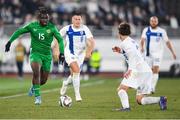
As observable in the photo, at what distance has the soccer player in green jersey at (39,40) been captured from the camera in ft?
61.0

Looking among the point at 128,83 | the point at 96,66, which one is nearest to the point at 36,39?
the point at 128,83

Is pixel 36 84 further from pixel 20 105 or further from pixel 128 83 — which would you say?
pixel 128 83

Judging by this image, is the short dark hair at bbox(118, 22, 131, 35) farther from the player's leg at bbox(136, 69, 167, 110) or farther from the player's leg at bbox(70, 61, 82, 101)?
the player's leg at bbox(70, 61, 82, 101)

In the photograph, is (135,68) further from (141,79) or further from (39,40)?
(39,40)

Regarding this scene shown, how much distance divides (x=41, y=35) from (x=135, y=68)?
3463 millimetres

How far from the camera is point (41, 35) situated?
18844 millimetres

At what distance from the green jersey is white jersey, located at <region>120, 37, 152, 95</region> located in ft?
8.59

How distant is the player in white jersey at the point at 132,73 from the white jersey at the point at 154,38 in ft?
25.1

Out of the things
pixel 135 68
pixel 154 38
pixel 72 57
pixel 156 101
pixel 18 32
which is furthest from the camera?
pixel 154 38

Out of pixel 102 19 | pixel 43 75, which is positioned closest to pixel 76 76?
pixel 43 75

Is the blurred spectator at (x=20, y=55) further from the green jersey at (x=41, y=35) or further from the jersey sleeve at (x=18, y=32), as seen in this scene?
the jersey sleeve at (x=18, y=32)

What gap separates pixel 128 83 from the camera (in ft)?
53.6

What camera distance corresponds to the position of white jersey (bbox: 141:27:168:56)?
959 inches

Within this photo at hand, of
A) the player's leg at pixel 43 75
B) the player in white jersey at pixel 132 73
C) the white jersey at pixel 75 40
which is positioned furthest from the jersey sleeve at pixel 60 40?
the player in white jersey at pixel 132 73
